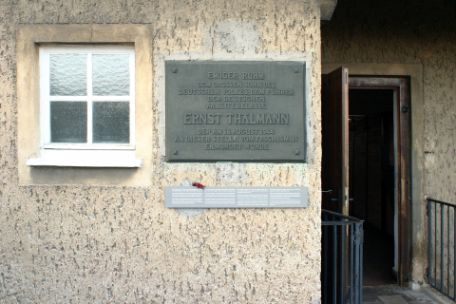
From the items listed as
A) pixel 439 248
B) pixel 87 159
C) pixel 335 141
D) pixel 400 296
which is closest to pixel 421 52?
pixel 335 141

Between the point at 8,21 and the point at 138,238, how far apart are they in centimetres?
223

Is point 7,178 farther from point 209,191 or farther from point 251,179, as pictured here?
point 251,179

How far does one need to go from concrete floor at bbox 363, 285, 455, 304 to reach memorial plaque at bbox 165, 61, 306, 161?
231 centimetres

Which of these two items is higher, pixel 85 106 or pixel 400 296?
pixel 85 106

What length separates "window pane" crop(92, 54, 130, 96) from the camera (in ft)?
13.5

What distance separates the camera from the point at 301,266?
398 cm

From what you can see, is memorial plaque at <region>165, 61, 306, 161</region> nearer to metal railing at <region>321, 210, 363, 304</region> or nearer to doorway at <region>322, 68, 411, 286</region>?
doorway at <region>322, 68, 411, 286</region>

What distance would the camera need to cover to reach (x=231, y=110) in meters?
4.00

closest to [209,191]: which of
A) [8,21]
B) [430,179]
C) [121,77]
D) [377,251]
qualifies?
[121,77]

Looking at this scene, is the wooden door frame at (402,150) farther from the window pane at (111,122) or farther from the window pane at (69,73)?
the window pane at (69,73)

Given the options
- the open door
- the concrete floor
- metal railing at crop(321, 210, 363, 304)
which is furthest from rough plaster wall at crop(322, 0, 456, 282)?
metal railing at crop(321, 210, 363, 304)

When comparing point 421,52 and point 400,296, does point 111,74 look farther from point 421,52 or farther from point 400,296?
point 400,296

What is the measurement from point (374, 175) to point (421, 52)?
4.72 m

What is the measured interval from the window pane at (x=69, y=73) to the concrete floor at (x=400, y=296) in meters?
3.80
